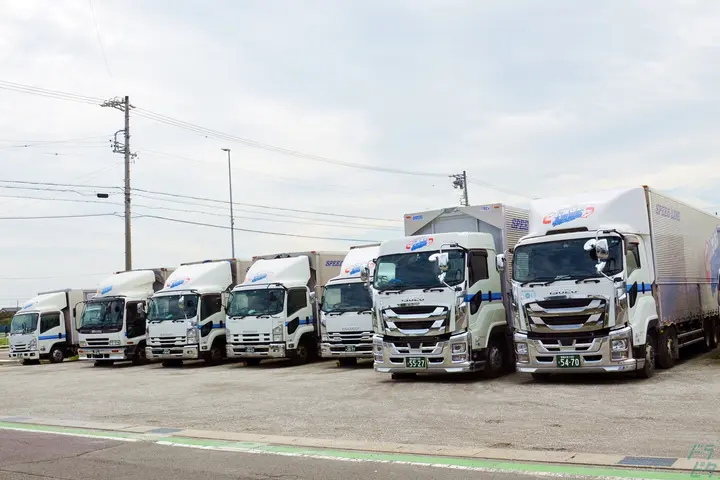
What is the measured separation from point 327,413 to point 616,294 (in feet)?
17.9

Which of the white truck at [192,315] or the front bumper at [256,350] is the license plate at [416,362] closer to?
the front bumper at [256,350]

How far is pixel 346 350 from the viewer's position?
19750 mm

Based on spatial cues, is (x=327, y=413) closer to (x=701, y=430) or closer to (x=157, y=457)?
(x=157, y=457)

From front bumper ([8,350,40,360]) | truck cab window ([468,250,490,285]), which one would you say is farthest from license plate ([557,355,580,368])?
front bumper ([8,350,40,360])

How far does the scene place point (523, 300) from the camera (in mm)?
13742

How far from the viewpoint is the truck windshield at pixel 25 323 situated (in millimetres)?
30219

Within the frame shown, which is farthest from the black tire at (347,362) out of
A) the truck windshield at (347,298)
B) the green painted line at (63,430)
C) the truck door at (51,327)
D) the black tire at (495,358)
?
the truck door at (51,327)

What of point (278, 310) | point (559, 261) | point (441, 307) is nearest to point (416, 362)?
point (441, 307)

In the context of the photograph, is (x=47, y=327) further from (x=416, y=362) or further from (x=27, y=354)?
(x=416, y=362)

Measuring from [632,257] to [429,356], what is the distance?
4.29 meters

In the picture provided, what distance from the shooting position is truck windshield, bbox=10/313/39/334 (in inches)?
1190

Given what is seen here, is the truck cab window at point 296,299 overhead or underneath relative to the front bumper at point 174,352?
overhead

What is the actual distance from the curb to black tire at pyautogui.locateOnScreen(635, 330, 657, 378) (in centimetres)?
666

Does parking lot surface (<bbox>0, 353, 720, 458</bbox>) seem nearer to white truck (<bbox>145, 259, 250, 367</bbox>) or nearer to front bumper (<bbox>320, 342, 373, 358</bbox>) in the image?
front bumper (<bbox>320, 342, 373, 358</bbox>)
